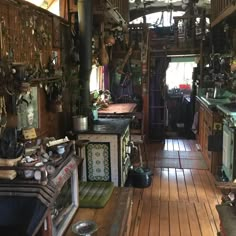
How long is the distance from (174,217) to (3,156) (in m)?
2.15

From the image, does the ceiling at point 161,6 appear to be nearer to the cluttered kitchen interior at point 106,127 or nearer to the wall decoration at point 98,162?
the cluttered kitchen interior at point 106,127

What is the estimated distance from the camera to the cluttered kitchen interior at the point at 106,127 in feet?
6.28

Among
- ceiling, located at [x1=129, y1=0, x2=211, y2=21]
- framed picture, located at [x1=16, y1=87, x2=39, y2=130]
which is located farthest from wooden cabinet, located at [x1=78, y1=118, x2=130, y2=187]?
ceiling, located at [x1=129, y1=0, x2=211, y2=21]

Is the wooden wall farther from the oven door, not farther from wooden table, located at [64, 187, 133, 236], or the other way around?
the oven door

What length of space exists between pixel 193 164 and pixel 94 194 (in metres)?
2.82

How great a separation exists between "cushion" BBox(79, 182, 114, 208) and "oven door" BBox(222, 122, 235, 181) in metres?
1.61

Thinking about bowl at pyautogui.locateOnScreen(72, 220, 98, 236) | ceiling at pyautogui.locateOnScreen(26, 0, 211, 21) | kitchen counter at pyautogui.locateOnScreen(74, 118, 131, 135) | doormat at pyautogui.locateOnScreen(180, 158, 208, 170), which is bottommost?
doormat at pyautogui.locateOnScreen(180, 158, 208, 170)

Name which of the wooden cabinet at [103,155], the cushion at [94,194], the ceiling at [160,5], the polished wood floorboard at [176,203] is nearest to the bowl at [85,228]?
the cushion at [94,194]

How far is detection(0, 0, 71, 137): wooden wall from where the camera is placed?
2.22 metres

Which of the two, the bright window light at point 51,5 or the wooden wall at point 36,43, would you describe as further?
the bright window light at point 51,5

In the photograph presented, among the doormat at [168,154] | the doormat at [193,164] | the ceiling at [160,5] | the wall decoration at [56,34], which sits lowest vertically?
the doormat at [193,164]

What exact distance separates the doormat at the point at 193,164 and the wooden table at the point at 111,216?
97.0 inches

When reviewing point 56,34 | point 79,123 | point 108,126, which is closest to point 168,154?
point 108,126

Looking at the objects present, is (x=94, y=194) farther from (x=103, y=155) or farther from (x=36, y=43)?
(x=36, y=43)
